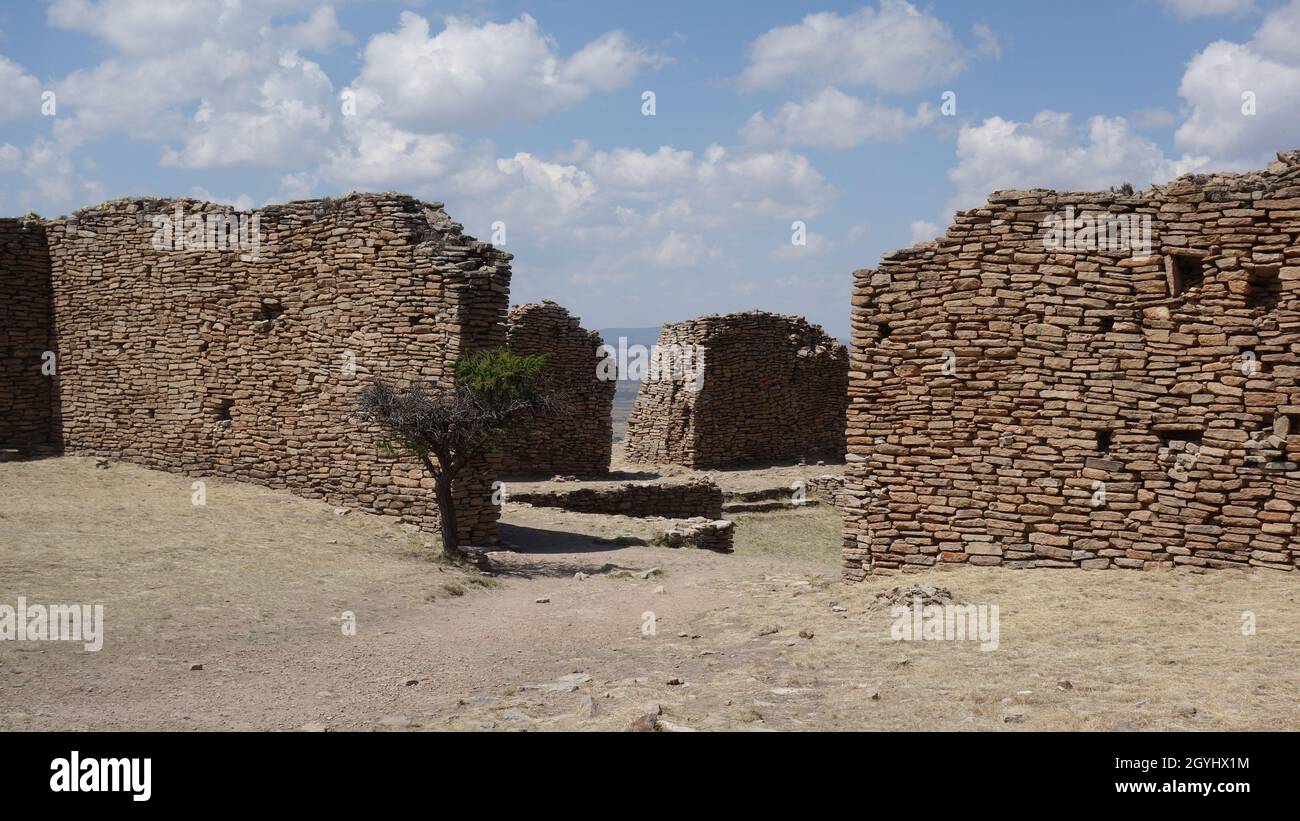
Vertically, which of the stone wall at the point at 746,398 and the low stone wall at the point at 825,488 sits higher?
the stone wall at the point at 746,398

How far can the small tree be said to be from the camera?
1299 centimetres

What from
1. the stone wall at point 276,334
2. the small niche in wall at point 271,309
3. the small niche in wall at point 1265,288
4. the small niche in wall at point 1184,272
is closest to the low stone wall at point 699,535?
the stone wall at point 276,334

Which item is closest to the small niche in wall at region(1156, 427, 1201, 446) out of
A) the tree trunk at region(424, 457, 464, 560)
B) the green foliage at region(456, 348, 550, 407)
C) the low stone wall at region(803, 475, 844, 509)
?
the green foliage at region(456, 348, 550, 407)

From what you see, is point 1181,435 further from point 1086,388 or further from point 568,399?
point 568,399

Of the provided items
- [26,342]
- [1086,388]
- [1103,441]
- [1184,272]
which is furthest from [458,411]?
[26,342]

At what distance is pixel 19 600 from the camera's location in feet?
29.3

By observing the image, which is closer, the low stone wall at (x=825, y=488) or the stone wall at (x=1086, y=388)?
the stone wall at (x=1086, y=388)

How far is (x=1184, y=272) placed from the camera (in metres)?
9.64

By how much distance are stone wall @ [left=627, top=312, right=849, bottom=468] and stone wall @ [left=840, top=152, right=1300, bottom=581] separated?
1627 cm

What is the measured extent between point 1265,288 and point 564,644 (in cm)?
724

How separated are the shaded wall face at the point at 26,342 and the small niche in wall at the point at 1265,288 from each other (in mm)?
18596

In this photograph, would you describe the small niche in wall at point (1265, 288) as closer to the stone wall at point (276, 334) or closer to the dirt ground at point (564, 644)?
the dirt ground at point (564, 644)

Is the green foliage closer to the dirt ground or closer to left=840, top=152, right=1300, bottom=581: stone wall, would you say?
the dirt ground

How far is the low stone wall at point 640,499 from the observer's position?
67.7ft
